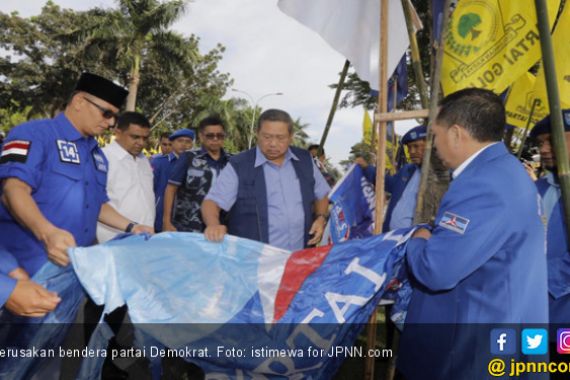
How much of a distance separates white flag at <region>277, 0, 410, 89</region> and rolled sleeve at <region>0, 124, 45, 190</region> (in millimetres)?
2056

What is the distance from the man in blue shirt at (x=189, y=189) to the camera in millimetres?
4508

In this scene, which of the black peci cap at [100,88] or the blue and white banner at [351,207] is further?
the blue and white banner at [351,207]

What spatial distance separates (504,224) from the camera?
1812 millimetres

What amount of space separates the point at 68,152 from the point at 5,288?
126 cm

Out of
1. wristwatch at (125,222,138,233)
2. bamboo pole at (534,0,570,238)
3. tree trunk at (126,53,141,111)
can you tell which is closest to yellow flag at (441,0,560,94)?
bamboo pole at (534,0,570,238)

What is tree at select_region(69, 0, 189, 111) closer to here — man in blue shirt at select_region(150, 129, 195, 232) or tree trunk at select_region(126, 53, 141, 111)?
tree trunk at select_region(126, 53, 141, 111)

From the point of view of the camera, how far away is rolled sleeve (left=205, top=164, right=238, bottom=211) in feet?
10.8

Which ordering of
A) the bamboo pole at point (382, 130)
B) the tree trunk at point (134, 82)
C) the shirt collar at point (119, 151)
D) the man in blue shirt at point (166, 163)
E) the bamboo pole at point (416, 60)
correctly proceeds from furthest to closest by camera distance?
the tree trunk at point (134, 82) → the man in blue shirt at point (166, 163) → the shirt collar at point (119, 151) → the bamboo pole at point (416, 60) → the bamboo pole at point (382, 130)

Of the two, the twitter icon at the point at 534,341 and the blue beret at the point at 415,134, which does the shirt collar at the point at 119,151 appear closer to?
the blue beret at the point at 415,134

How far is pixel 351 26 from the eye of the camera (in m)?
3.53

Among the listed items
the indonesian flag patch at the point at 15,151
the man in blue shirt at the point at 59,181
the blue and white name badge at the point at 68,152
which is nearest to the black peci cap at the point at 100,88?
the man in blue shirt at the point at 59,181

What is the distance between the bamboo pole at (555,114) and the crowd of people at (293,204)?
40 cm

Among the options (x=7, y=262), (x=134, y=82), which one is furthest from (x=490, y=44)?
(x=134, y=82)

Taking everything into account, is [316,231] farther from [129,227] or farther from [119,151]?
[119,151]
